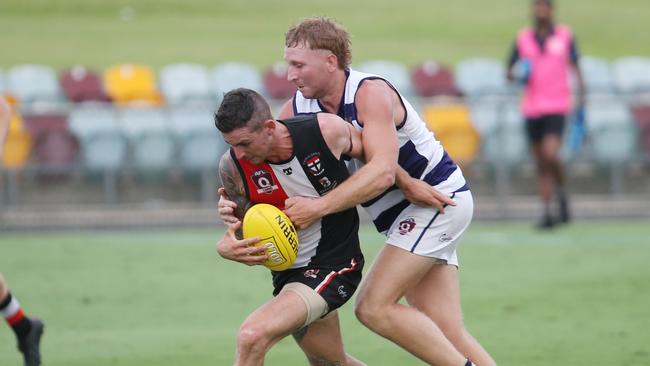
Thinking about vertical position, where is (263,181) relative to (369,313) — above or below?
above

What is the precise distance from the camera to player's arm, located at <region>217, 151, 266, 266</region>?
6.10 meters

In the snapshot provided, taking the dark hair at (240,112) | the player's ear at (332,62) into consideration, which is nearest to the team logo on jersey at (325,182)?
the dark hair at (240,112)

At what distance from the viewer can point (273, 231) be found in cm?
605

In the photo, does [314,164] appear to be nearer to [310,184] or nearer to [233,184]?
[310,184]

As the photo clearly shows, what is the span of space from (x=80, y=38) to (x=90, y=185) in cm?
1507

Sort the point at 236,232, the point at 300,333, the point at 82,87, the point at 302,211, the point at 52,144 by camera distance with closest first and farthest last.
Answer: the point at 302,211 → the point at 236,232 → the point at 300,333 → the point at 52,144 → the point at 82,87

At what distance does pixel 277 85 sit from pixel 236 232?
47.5 ft

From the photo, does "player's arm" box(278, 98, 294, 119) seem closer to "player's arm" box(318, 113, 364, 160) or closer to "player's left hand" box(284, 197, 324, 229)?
"player's arm" box(318, 113, 364, 160)

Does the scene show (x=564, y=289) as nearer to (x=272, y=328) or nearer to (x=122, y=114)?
(x=272, y=328)

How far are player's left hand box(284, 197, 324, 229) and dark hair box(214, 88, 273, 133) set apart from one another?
18.0 inches

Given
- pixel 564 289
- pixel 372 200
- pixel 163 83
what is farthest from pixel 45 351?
pixel 163 83

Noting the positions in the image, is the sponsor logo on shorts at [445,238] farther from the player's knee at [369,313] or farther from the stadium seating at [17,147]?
the stadium seating at [17,147]

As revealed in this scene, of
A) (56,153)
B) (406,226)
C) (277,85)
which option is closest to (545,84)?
(56,153)

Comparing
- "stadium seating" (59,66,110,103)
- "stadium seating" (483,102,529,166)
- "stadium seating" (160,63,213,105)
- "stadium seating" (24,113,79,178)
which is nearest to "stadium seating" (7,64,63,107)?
"stadium seating" (59,66,110,103)
